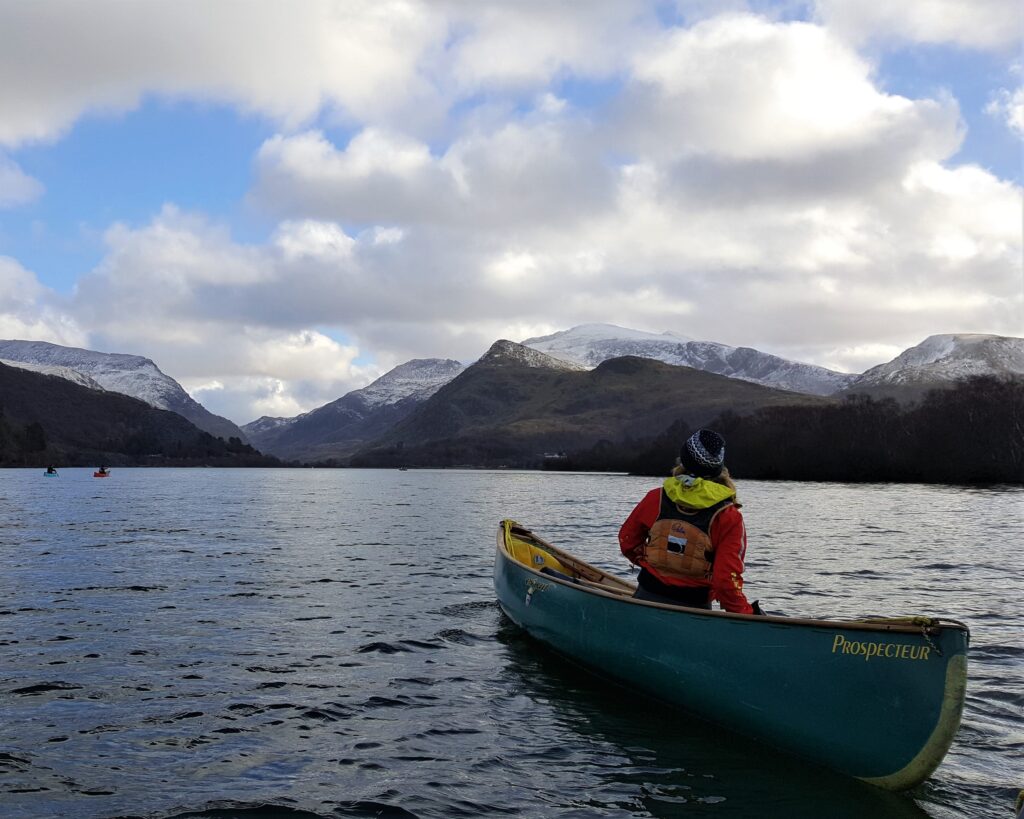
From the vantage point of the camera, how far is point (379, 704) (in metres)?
12.1

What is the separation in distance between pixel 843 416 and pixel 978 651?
146955 millimetres

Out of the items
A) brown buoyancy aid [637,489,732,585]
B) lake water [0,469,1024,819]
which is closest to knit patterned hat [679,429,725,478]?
brown buoyancy aid [637,489,732,585]

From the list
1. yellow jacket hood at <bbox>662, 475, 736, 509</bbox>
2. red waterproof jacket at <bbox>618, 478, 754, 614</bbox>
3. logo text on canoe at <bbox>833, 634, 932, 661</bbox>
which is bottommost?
logo text on canoe at <bbox>833, 634, 932, 661</bbox>

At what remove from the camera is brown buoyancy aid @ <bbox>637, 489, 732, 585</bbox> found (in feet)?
35.8

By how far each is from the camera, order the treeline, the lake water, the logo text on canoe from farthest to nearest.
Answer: the treeline → the lake water → the logo text on canoe

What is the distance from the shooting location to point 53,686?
12.7 metres

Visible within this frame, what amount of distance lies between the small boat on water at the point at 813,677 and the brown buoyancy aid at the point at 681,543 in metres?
0.60

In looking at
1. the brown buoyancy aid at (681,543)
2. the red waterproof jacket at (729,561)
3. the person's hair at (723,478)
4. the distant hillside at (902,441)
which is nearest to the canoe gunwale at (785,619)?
the red waterproof jacket at (729,561)

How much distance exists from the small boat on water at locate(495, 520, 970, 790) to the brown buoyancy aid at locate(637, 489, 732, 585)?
599 millimetres

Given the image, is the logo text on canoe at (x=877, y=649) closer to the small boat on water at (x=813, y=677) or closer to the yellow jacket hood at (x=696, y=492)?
the small boat on water at (x=813, y=677)

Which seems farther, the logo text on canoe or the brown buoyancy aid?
the brown buoyancy aid

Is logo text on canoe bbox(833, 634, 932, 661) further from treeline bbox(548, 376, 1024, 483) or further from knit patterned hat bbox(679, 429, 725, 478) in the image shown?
treeline bbox(548, 376, 1024, 483)

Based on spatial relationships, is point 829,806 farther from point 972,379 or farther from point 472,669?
point 972,379

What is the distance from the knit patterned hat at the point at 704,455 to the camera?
10.8m
